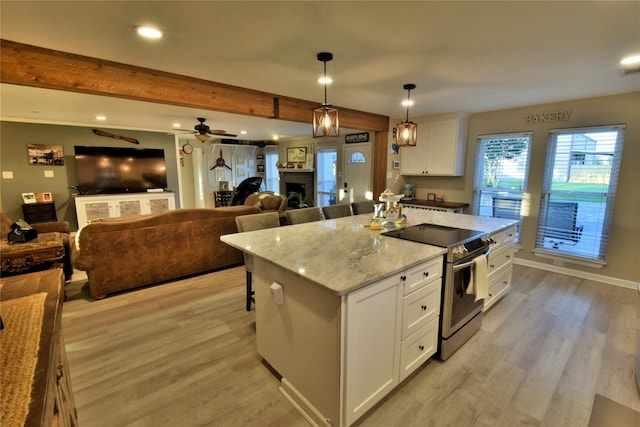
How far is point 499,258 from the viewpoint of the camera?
117 inches

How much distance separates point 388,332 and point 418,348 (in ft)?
1.49

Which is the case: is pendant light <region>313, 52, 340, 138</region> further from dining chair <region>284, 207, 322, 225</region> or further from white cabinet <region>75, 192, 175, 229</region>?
white cabinet <region>75, 192, 175, 229</region>

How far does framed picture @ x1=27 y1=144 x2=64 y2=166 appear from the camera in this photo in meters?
5.55

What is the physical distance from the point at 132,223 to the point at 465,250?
3479 millimetres

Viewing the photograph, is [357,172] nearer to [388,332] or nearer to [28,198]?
[388,332]

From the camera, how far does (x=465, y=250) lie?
2191 millimetres

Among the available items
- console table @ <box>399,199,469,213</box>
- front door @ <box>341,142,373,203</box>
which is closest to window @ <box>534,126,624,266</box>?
console table @ <box>399,199,469,213</box>

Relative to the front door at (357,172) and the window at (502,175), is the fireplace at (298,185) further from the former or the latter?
the window at (502,175)

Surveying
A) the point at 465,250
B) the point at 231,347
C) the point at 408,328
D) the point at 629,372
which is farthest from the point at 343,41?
the point at 629,372

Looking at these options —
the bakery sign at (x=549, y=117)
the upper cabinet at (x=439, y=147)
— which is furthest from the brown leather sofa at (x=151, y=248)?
the bakery sign at (x=549, y=117)

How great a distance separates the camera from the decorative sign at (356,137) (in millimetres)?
6191

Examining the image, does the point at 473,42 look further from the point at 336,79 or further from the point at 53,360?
the point at 53,360

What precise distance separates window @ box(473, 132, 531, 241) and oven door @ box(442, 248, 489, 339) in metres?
2.96

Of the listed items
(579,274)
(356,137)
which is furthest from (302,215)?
(579,274)
